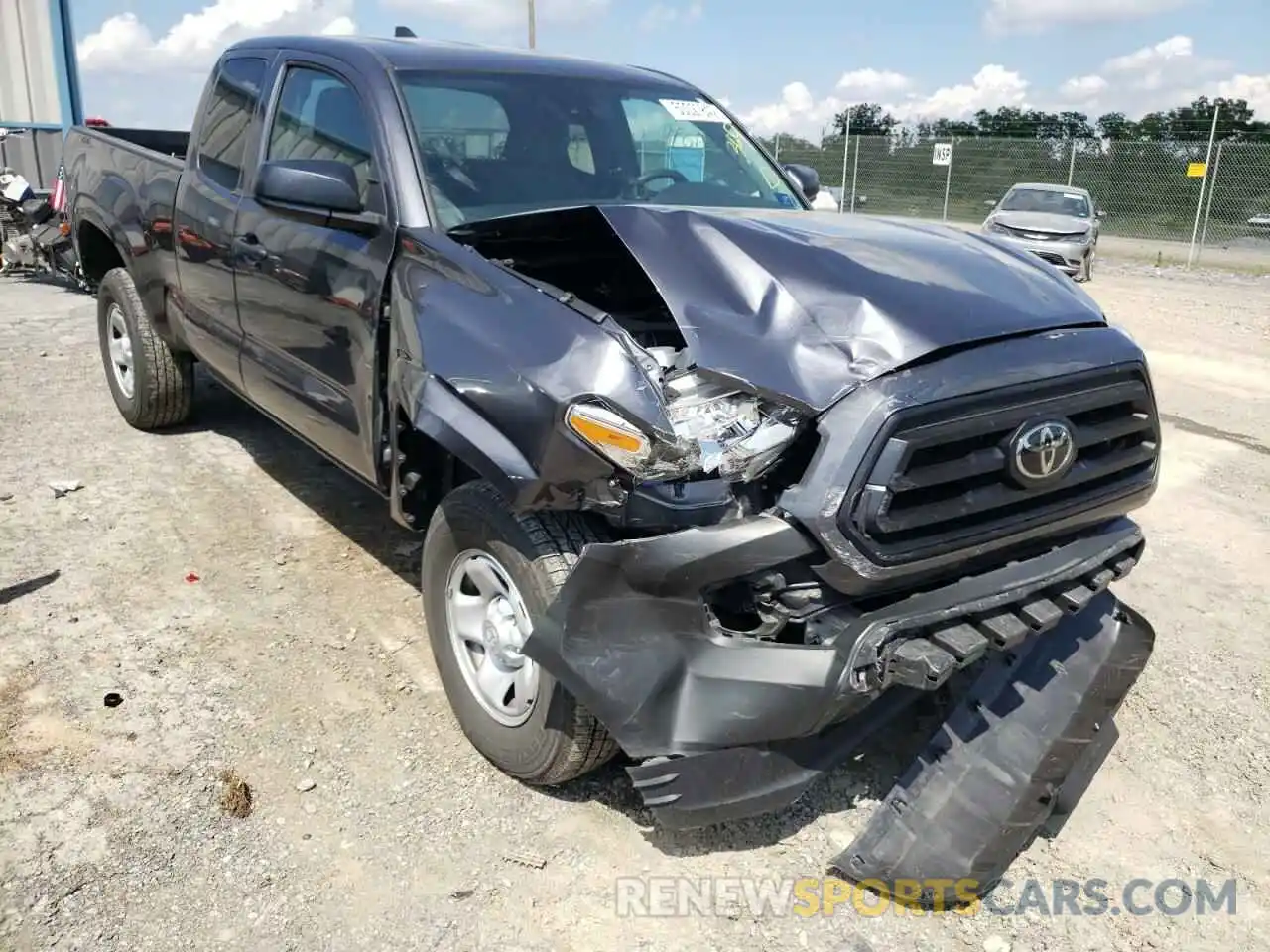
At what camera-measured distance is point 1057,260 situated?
1498cm

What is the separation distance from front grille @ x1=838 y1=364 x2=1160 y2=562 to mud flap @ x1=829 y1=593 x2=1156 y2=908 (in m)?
0.54

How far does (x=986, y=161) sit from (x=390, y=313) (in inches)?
948

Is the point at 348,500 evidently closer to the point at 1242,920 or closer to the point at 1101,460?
the point at 1101,460

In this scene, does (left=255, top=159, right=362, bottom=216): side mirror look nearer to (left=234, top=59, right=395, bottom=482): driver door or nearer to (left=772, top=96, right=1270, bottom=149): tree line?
(left=234, top=59, right=395, bottom=482): driver door

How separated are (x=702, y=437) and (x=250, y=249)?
8.02 ft

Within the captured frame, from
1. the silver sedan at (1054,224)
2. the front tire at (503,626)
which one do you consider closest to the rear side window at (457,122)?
the front tire at (503,626)

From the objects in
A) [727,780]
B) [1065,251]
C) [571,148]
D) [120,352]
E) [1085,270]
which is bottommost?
[1085,270]

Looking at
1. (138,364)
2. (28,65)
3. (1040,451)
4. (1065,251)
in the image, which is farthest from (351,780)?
(28,65)

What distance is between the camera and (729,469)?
92.8 inches

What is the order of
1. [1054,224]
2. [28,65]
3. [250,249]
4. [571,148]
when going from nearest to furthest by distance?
[571,148] → [250,249] → [28,65] → [1054,224]

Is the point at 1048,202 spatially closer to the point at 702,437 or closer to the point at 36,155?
the point at 36,155

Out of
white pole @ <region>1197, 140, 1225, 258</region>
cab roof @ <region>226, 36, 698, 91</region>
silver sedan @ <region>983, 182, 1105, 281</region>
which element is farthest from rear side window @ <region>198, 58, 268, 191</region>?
white pole @ <region>1197, 140, 1225, 258</region>

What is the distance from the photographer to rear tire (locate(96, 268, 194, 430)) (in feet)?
17.7

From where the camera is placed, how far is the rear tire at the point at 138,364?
541cm
